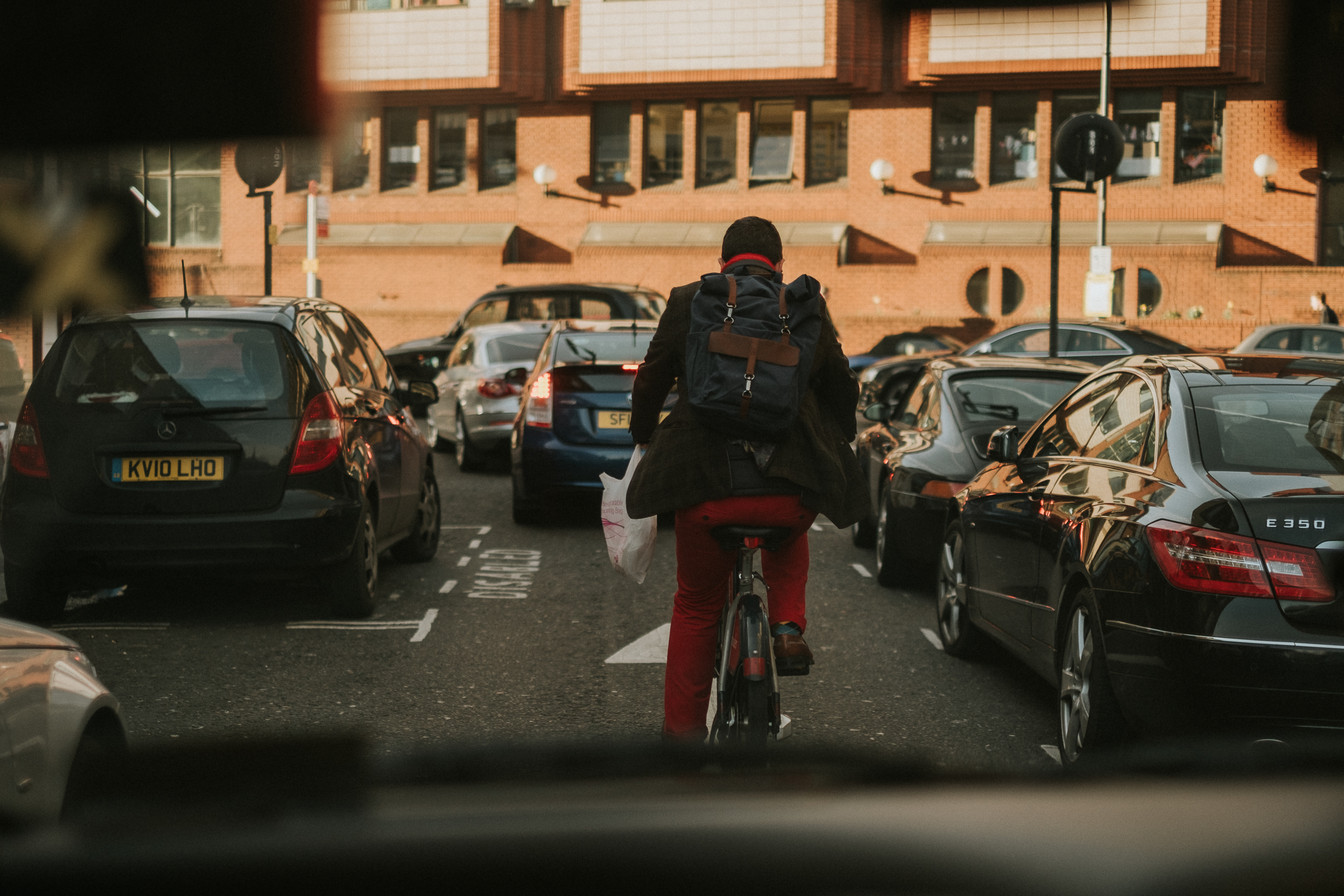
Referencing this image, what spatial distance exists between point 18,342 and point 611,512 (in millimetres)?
3756

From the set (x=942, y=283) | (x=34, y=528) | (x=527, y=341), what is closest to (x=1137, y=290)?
(x=942, y=283)

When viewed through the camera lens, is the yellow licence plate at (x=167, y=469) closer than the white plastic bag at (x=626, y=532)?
No

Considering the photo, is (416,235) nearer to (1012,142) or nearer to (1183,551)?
(1012,142)

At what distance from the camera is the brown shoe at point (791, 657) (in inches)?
183

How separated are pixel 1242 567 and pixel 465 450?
39.3 feet

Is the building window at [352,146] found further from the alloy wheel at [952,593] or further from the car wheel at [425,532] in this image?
the car wheel at [425,532]

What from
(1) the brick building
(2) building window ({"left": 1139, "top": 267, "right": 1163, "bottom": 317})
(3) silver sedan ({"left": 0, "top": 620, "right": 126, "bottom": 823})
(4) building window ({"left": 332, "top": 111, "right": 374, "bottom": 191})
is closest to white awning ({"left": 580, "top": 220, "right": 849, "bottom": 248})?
(1) the brick building

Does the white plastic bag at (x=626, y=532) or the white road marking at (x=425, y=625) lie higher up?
the white plastic bag at (x=626, y=532)

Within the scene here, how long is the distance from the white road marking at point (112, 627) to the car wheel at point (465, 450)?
7.58m

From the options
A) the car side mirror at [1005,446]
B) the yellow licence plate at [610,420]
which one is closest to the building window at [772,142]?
the yellow licence plate at [610,420]

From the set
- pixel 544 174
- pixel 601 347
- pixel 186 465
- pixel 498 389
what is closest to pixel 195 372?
pixel 186 465

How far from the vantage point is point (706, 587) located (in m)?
4.79

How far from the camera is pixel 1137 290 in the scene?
35.0 meters

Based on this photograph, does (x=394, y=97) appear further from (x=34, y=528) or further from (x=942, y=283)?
(x=942, y=283)
